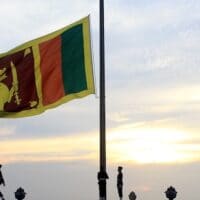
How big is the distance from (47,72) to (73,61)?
94 centimetres

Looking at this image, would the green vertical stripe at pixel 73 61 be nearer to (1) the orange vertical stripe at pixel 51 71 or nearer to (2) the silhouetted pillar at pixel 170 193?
(1) the orange vertical stripe at pixel 51 71

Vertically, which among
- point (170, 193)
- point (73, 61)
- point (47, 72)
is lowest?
point (170, 193)

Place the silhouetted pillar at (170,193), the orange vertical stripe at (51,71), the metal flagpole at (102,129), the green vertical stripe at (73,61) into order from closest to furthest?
the metal flagpole at (102,129)
the green vertical stripe at (73,61)
the orange vertical stripe at (51,71)
the silhouetted pillar at (170,193)

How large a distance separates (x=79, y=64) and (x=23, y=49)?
214 centimetres

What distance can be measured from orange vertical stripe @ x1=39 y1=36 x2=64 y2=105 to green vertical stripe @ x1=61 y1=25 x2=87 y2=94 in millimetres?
172

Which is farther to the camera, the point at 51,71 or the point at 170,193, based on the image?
the point at 170,193

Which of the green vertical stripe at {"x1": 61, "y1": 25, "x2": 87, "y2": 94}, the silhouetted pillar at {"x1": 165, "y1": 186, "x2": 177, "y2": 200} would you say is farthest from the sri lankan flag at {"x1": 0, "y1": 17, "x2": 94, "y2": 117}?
the silhouetted pillar at {"x1": 165, "y1": 186, "x2": 177, "y2": 200}

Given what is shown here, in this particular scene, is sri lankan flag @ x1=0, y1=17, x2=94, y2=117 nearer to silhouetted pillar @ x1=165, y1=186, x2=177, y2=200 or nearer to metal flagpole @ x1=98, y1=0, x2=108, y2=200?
metal flagpole @ x1=98, y1=0, x2=108, y2=200

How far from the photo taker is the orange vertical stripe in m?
20.5

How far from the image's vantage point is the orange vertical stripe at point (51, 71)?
2047cm

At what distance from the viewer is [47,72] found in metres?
20.9

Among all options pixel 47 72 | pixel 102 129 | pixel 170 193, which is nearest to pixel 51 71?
pixel 47 72

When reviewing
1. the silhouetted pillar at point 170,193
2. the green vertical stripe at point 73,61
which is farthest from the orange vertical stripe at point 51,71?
the silhouetted pillar at point 170,193

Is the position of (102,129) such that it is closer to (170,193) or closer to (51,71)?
(51,71)
